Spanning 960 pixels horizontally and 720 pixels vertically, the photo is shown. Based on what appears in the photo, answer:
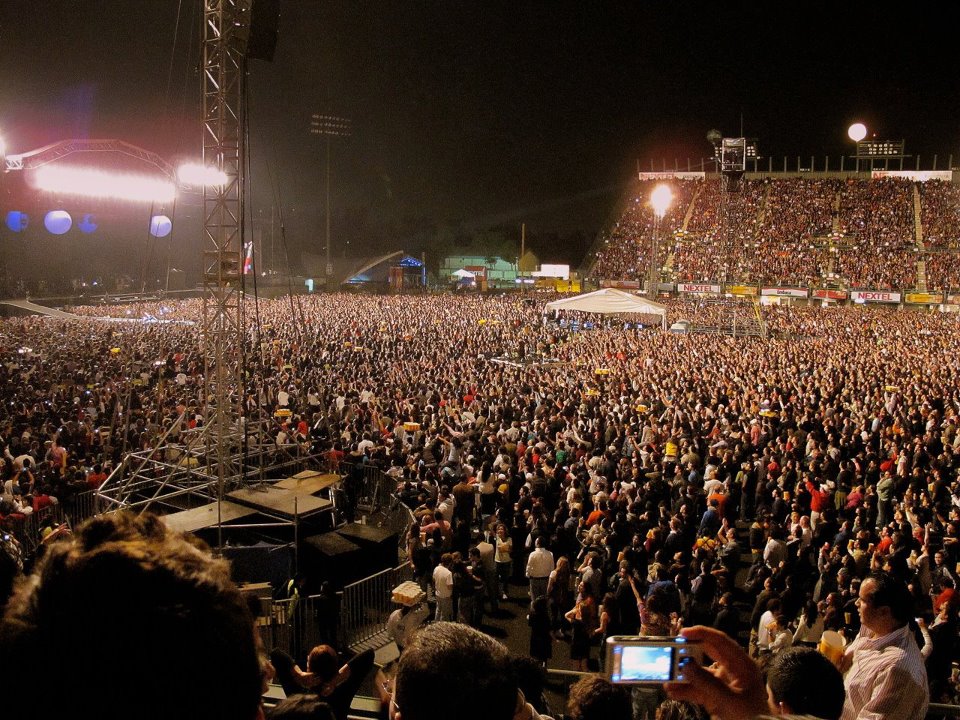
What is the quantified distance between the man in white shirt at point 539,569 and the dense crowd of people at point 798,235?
39368 millimetres

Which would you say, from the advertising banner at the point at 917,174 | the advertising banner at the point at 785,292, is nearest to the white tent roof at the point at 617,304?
the advertising banner at the point at 785,292

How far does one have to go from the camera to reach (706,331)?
27391 millimetres

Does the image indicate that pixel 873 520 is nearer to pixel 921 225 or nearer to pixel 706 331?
pixel 706 331

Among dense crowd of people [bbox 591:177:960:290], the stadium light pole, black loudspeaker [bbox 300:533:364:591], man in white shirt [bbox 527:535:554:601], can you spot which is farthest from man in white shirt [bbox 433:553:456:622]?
the stadium light pole

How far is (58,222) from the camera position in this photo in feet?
144

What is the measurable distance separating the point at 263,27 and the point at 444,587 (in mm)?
6951

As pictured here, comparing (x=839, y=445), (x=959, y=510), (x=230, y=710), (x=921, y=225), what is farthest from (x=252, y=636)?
(x=921, y=225)

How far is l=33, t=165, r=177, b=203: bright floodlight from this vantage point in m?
35.8

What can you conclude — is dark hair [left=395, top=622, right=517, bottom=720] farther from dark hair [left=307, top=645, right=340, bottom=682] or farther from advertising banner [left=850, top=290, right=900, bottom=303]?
advertising banner [left=850, top=290, right=900, bottom=303]

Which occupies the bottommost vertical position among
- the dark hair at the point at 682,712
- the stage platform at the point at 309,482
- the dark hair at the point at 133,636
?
the stage platform at the point at 309,482

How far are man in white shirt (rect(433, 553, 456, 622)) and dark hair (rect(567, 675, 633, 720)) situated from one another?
14.5 ft

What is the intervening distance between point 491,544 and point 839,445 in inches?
252

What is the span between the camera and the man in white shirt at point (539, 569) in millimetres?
7582

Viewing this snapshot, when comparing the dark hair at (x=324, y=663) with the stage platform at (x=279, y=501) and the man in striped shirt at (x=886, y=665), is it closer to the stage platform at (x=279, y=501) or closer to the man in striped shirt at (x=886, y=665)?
the man in striped shirt at (x=886, y=665)
